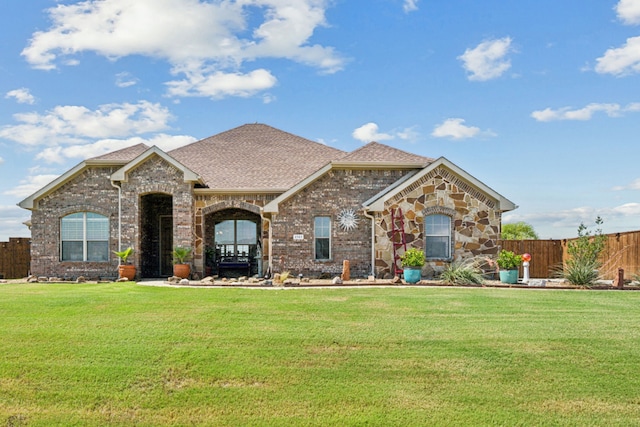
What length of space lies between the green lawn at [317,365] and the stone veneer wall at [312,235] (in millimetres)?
8363

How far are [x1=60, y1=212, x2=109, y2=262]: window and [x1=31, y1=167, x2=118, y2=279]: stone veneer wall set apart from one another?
213 millimetres

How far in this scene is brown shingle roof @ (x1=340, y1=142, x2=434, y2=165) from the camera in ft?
71.8

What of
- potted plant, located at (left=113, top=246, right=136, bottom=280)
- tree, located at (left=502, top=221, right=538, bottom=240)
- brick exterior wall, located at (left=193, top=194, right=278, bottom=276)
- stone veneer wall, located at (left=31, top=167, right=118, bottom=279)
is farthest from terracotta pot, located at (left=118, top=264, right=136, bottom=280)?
tree, located at (left=502, top=221, right=538, bottom=240)

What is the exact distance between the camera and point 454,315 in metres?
11.9

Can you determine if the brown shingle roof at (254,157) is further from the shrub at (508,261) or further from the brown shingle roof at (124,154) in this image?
the shrub at (508,261)

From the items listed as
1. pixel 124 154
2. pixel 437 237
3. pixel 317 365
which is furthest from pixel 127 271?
pixel 317 365

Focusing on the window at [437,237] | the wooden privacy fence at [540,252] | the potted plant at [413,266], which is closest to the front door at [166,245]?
the potted plant at [413,266]

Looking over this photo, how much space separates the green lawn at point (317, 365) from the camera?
25.2 ft

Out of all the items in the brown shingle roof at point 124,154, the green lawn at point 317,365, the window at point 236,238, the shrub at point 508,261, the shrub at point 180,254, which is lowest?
the green lawn at point 317,365

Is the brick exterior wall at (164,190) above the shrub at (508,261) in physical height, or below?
above

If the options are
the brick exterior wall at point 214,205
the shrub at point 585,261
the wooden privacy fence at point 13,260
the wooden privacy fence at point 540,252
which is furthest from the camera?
the wooden privacy fence at point 13,260

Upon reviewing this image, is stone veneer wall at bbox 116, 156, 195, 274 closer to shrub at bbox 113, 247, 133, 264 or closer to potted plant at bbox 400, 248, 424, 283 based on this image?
shrub at bbox 113, 247, 133, 264

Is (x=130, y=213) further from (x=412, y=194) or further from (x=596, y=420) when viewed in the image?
(x=596, y=420)

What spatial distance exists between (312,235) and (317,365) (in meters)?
12.4
